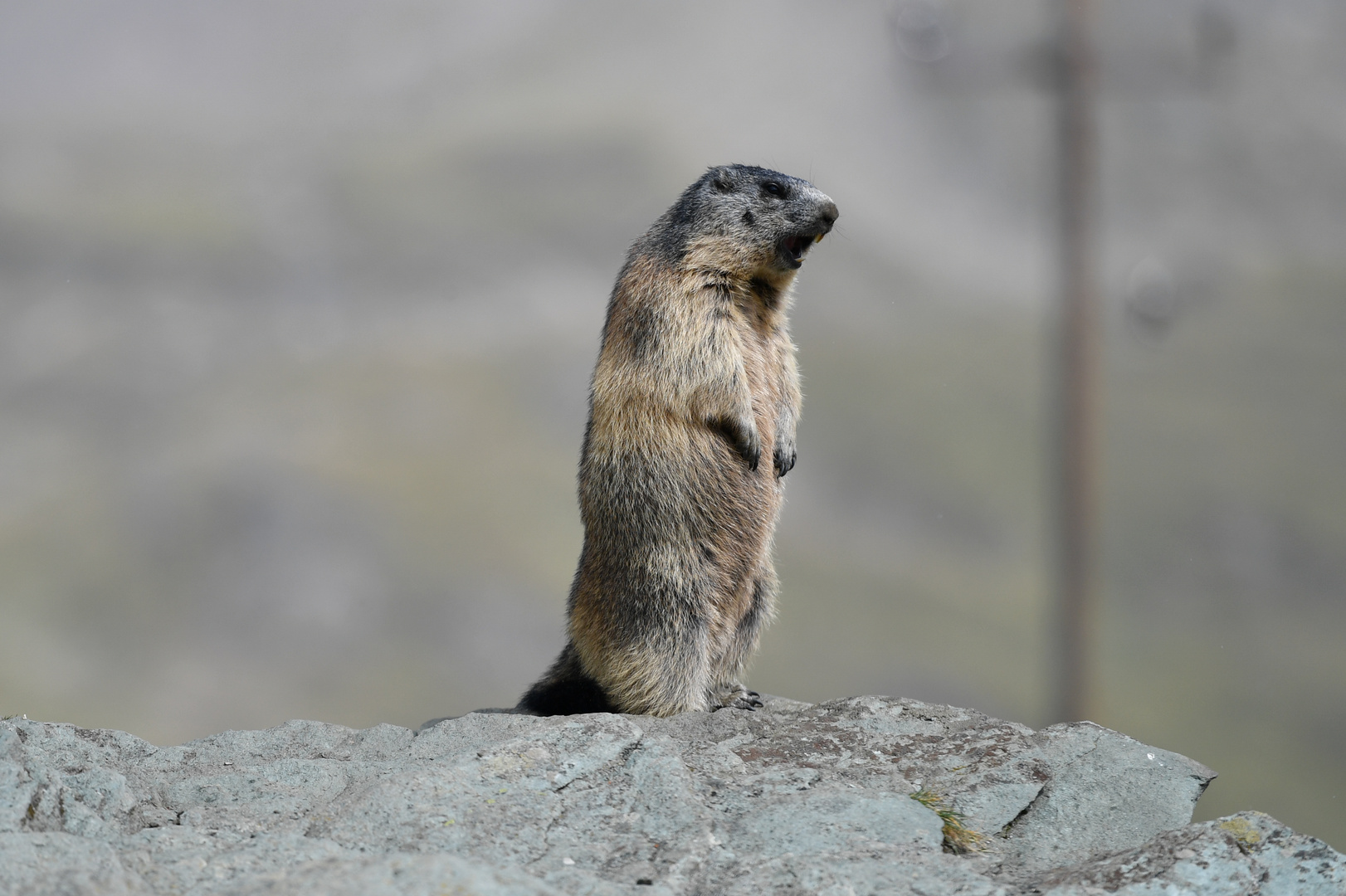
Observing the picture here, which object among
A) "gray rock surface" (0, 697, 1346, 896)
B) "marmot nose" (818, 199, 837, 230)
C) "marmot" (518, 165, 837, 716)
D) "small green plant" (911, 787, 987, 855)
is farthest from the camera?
"marmot nose" (818, 199, 837, 230)

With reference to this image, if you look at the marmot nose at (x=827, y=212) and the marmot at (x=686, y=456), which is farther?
the marmot nose at (x=827, y=212)

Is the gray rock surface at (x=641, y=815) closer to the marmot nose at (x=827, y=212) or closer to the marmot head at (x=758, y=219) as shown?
the marmot head at (x=758, y=219)

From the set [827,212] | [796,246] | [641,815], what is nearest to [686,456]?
[796,246]

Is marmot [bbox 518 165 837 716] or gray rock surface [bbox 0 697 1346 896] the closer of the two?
gray rock surface [bbox 0 697 1346 896]

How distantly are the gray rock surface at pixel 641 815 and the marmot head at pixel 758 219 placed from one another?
243cm

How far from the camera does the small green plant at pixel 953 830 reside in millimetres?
3814

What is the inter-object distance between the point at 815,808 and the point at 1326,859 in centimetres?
161

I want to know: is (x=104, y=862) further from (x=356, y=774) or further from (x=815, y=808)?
(x=815, y=808)

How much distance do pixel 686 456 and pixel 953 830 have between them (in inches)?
90.0

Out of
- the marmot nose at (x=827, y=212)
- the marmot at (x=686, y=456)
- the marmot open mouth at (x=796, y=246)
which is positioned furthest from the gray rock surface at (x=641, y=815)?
the marmot nose at (x=827, y=212)

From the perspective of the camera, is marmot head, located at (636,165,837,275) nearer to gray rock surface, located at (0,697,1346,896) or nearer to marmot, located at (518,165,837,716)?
marmot, located at (518,165,837,716)

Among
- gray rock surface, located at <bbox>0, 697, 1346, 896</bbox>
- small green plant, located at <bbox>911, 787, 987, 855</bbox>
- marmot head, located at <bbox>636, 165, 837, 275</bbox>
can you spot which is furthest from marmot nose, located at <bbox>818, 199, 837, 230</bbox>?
small green plant, located at <bbox>911, 787, 987, 855</bbox>

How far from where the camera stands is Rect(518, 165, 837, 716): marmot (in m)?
5.46

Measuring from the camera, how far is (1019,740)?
4.80 m
